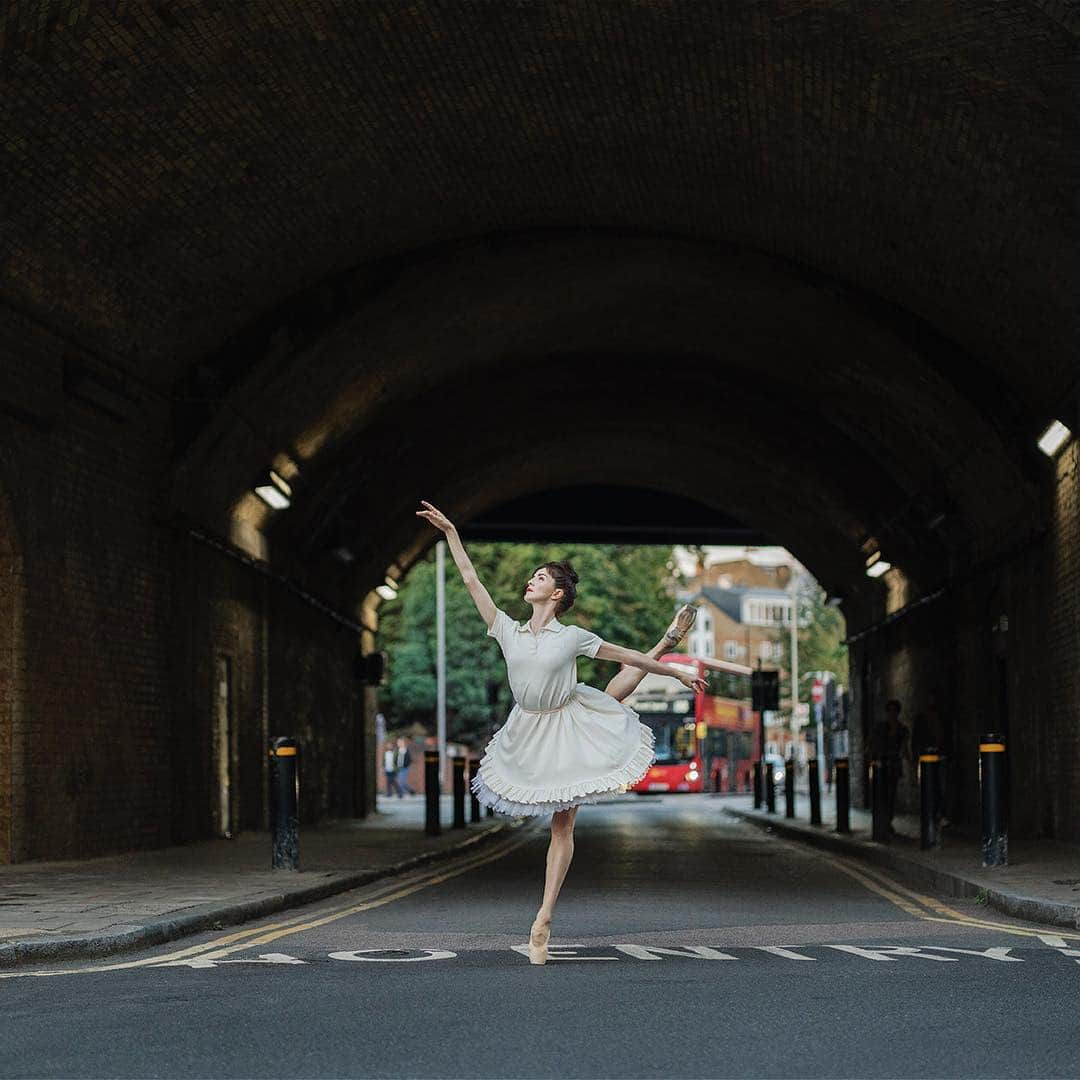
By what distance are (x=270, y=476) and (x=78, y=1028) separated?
16.2 meters

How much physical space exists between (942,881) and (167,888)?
6046mm

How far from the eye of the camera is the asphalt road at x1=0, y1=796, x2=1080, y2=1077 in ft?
20.9

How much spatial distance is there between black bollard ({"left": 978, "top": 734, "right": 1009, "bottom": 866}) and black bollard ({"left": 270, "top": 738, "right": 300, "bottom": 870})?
5506mm

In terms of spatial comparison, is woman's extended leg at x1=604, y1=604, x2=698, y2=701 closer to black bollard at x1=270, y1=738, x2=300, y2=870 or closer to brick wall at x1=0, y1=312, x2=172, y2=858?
black bollard at x1=270, y1=738, x2=300, y2=870

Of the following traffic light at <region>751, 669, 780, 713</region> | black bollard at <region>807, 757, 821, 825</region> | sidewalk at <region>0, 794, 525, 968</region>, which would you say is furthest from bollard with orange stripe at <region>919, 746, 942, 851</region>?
traffic light at <region>751, 669, 780, 713</region>

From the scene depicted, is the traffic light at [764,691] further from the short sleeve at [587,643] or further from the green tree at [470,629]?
the short sleeve at [587,643]

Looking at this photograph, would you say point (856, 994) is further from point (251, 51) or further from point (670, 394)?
point (670, 394)

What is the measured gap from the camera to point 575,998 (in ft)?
25.6

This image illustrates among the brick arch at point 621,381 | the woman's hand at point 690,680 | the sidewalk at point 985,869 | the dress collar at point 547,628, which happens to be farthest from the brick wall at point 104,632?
the woman's hand at point 690,680

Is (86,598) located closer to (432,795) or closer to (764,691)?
(432,795)

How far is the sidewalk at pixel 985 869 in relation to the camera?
1236 cm

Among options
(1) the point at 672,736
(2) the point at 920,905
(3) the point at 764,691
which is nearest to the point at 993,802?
(2) the point at 920,905

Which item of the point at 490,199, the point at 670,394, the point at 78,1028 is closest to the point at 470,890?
the point at 490,199

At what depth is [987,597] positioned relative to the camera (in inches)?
962
